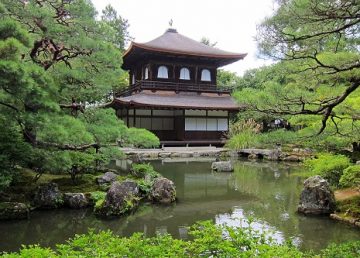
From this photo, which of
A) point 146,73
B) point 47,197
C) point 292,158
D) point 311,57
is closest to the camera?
point 311,57

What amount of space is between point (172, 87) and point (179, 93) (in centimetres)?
61

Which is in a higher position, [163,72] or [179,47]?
[179,47]

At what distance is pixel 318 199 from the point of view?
844 centimetres

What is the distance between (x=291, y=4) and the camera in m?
4.77

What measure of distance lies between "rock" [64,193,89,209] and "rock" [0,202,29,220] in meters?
1.08

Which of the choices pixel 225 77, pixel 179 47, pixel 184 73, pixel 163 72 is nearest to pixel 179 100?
pixel 163 72

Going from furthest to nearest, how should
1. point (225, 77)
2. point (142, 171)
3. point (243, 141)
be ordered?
point (225, 77) → point (243, 141) → point (142, 171)

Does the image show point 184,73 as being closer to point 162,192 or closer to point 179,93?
point 179,93

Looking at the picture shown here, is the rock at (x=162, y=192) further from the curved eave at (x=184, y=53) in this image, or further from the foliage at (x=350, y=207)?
the curved eave at (x=184, y=53)

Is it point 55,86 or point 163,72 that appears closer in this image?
point 55,86

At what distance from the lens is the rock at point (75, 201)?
8.75 metres

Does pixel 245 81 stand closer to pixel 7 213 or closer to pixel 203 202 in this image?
pixel 203 202

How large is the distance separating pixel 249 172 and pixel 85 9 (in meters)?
9.46

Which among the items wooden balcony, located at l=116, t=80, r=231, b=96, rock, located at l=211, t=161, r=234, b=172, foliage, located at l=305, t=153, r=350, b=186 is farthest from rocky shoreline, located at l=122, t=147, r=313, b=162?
foliage, located at l=305, t=153, r=350, b=186
